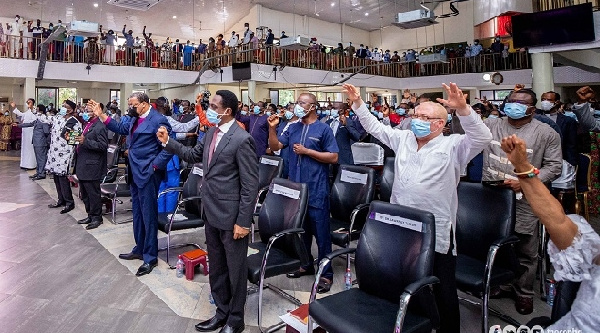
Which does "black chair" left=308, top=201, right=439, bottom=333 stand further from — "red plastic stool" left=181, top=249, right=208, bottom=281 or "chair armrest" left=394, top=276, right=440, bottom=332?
"red plastic stool" left=181, top=249, right=208, bottom=281

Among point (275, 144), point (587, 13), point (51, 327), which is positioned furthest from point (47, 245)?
point (587, 13)

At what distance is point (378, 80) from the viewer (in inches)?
672

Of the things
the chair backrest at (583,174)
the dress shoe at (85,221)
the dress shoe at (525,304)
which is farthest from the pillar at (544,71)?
the dress shoe at (85,221)

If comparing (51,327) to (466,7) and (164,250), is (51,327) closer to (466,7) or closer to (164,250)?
(164,250)

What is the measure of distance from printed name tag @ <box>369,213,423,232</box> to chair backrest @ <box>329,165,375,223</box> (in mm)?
1268

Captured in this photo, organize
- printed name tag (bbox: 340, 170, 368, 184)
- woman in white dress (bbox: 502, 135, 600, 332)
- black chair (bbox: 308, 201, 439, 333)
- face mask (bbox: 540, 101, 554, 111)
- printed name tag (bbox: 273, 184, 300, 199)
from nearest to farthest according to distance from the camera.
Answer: woman in white dress (bbox: 502, 135, 600, 332) → black chair (bbox: 308, 201, 439, 333) → printed name tag (bbox: 273, 184, 300, 199) → printed name tag (bbox: 340, 170, 368, 184) → face mask (bbox: 540, 101, 554, 111)

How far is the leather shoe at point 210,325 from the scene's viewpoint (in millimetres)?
2434

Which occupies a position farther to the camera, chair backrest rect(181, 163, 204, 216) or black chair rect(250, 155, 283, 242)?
black chair rect(250, 155, 283, 242)

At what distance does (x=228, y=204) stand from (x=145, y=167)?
4.68 feet

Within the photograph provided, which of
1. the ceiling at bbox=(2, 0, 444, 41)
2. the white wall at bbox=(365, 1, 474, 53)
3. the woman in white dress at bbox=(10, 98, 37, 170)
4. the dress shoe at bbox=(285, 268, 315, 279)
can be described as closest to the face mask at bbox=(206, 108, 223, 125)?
the dress shoe at bbox=(285, 268, 315, 279)

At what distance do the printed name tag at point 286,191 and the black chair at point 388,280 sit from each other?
0.68m

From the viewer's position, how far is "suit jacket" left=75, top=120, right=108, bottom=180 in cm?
459

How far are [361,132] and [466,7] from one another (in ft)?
55.2

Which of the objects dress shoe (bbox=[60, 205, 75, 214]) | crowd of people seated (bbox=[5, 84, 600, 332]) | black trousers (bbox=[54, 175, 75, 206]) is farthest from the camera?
black trousers (bbox=[54, 175, 75, 206])
